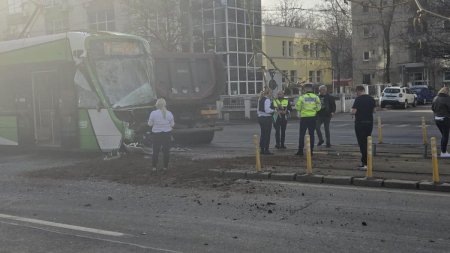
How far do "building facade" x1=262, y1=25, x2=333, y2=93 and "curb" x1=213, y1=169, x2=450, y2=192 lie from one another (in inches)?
1947

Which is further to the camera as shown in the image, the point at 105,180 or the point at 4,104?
the point at 4,104

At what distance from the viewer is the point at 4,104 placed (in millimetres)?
17141

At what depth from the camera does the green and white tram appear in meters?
14.5

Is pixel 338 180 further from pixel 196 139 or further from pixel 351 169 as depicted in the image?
pixel 196 139

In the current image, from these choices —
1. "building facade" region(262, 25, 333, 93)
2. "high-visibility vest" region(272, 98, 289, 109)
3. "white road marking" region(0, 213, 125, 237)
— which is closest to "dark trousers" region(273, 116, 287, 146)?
"high-visibility vest" region(272, 98, 289, 109)

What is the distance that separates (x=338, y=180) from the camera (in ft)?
32.3

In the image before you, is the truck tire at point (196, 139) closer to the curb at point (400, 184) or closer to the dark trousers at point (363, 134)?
the dark trousers at point (363, 134)

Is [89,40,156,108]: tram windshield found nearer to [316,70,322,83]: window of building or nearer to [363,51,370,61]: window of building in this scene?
[363,51,370,61]: window of building

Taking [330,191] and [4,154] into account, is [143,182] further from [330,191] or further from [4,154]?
[4,154]

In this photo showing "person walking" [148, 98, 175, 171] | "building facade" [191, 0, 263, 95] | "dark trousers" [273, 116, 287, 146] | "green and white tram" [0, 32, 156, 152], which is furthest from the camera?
"building facade" [191, 0, 263, 95]

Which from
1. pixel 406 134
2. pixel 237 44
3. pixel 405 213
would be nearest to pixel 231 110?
pixel 237 44

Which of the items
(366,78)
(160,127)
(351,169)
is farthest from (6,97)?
(366,78)

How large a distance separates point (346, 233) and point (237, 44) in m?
40.7

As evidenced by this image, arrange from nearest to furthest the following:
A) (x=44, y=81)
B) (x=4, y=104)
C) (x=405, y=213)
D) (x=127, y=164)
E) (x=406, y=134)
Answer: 1. (x=405, y=213)
2. (x=127, y=164)
3. (x=44, y=81)
4. (x=4, y=104)
5. (x=406, y=134)
